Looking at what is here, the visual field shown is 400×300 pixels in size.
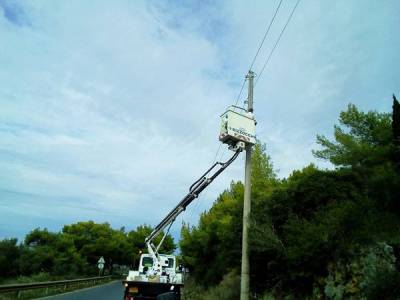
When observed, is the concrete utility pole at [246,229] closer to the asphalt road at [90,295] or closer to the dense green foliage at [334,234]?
the dense green foliage at [334,234]

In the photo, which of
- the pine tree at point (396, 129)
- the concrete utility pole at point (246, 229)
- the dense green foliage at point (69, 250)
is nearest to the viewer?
the concrete utility pole at point (246, 229)

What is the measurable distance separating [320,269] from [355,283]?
1.87m

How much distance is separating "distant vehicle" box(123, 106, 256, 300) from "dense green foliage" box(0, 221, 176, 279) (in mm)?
1223

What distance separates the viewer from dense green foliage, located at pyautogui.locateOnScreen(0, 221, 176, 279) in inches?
1821

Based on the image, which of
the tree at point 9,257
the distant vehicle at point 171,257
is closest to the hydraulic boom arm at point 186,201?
the distant vehicle at point 171,257

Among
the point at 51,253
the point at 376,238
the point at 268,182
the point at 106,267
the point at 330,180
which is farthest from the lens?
the point at 106,267

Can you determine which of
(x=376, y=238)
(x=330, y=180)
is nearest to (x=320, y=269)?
(x=376, y=238)

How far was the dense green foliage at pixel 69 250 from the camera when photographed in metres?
46.2

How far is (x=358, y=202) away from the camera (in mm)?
11961

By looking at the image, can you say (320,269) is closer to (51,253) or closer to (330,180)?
(330,180)

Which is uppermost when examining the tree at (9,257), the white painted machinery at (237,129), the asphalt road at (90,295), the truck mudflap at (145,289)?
the white painted machinery at (237,129)

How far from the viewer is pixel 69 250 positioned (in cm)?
6075

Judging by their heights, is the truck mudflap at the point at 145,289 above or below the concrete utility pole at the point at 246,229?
below

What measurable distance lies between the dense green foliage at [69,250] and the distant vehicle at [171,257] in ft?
4.01
